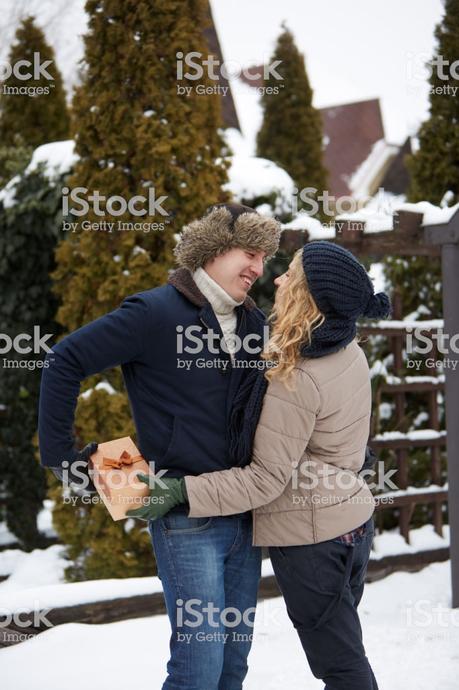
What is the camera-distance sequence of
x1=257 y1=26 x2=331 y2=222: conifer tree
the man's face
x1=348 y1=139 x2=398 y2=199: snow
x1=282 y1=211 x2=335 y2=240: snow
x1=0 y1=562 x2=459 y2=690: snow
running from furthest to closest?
x1=348 y1=139 x2=398 y2=199: snow
x1=257 y1=26 x2=331 y2=222: conifer tree
x1=282 y1=211 x2=335 y2=240: snow
x1=0 y1=562 x2=459 y2=690: snow
the man's face

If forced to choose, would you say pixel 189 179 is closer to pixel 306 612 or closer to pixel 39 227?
pixel 39 227

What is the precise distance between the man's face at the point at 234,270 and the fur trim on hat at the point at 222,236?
0.02 m

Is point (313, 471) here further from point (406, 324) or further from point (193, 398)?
point (406, 324)

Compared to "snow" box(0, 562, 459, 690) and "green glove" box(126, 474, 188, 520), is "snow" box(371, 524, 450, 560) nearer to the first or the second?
"snow" box(0, 562, 459, 690)

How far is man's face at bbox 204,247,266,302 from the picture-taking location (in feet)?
7.70

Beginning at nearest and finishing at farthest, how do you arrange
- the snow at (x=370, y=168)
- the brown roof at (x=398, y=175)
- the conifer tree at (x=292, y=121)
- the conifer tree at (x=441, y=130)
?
the conifer tree at (x=441, y=130) < the conifer tree at (x=292, y=121) < the brown roof at (x=398, y=175) < the snow at (x=370, y=168)

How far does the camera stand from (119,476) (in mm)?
2189

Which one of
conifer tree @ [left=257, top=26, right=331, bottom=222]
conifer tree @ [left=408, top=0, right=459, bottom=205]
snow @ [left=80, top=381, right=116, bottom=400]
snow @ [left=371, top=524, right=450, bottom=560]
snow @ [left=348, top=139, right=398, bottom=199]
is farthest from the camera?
snow @ [left=348, top=139, right=398, bottom=199]

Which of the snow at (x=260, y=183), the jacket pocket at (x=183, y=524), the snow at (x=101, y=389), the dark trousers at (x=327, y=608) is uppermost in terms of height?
the snow at (x=260, y=183)

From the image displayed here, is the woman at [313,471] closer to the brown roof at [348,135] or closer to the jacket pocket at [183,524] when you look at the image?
the jacket pocket at [183,524]

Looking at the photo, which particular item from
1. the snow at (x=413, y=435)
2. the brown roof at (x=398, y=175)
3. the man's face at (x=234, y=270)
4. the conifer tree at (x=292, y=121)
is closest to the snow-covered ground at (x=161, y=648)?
the snow at (x=413, y=435)

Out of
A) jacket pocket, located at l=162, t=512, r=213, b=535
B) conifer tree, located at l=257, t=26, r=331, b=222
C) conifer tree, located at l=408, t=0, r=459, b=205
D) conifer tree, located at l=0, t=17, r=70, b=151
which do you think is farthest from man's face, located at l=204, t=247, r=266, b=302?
conifer tree, located at l=257, t=26, r=331, b=222

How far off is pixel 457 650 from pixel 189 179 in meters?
3.27

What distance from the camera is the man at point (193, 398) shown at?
84.7 inches
